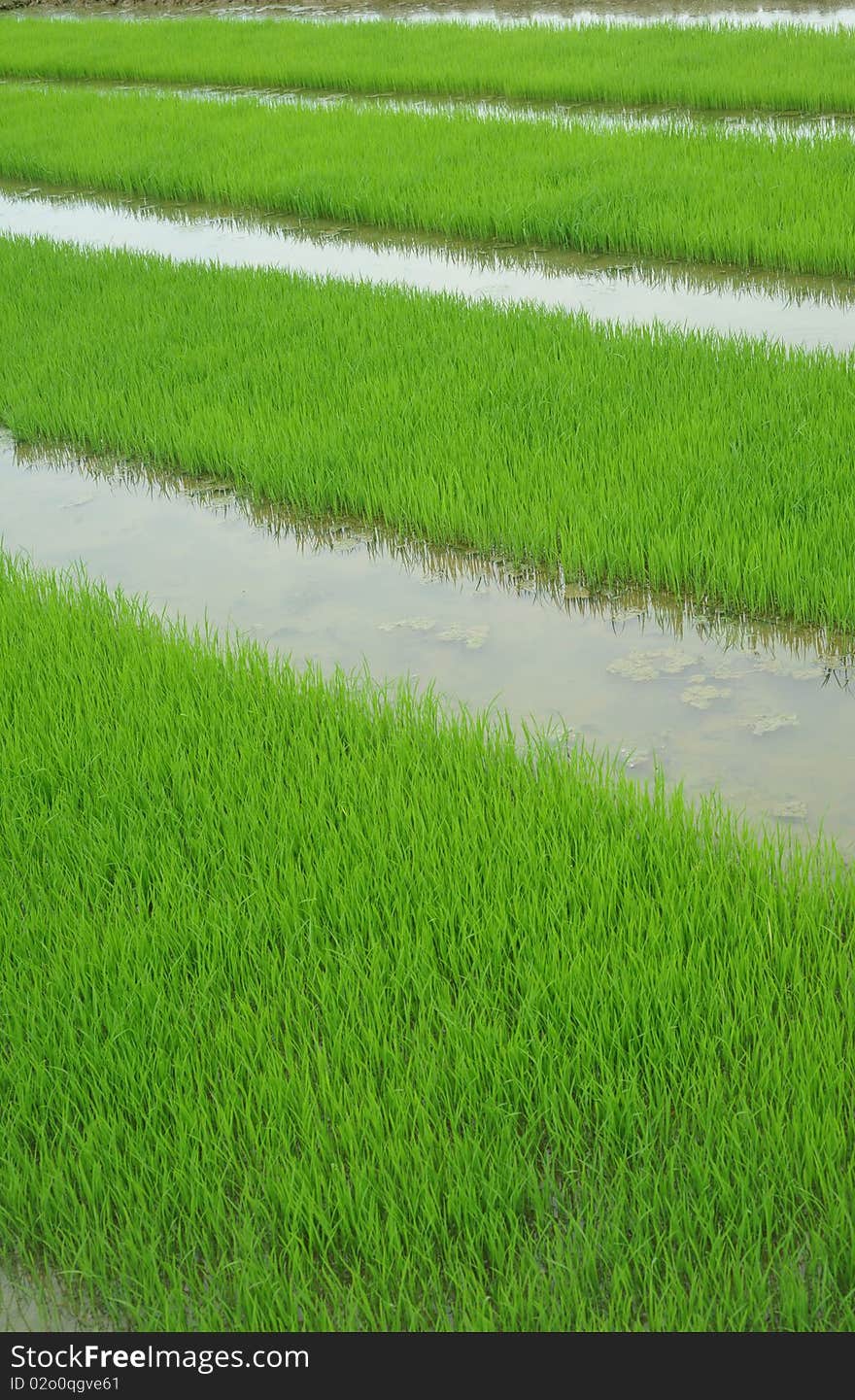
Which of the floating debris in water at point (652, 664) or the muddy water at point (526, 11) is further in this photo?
the muddy water at point (526, 11)

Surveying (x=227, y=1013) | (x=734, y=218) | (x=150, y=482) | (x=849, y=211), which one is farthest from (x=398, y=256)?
(x=227, y=1013)

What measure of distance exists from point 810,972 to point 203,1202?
0.96 meters

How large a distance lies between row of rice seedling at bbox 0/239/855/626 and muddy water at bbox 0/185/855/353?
1.64ft

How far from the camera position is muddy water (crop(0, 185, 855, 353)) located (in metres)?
5.55

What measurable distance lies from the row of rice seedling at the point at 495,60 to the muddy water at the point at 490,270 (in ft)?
10.8

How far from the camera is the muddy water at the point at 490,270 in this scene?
5551 mm

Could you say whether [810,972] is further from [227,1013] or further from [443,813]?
[227,1013]

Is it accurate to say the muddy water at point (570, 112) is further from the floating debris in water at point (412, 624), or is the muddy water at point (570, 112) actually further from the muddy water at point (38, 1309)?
the muddy water at point (38, 1309)

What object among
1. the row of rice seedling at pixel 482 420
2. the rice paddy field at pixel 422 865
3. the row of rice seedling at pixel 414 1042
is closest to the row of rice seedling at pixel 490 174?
the rice paddy field at pixel 422 865

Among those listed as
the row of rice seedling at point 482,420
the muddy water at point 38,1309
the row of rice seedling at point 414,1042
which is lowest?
the muddy water at point 38,1309

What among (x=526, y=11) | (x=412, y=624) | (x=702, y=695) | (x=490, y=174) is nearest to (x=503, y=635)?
(x=412, y=624)

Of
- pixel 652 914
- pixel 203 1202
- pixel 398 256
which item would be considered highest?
pixel 398 256

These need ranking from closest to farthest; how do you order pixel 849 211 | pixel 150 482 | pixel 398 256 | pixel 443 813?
pixel 443 813 → pixel 150 482 → pixel 849 211 → pixel 398 256

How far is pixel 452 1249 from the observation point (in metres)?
1.62
